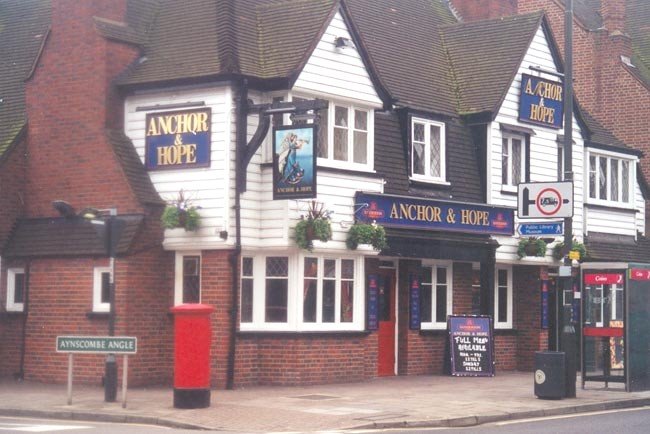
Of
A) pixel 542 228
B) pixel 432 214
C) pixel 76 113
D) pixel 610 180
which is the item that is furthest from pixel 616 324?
pixel 76 113

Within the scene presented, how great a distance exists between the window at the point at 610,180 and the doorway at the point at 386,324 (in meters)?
7.67

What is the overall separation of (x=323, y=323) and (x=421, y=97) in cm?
677

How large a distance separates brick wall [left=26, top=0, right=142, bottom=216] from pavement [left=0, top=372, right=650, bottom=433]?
13.0 feet

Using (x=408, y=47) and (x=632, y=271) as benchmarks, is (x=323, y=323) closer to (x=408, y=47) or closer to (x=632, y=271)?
(x=632, y=271)

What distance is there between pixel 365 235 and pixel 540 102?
27.5ft

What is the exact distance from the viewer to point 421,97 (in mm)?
27750

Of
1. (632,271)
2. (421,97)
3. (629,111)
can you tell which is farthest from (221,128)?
(629,111)

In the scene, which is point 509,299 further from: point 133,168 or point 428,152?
point 133,168

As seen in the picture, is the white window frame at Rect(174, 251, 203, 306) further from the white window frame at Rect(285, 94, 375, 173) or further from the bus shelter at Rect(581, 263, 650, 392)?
the bus shelter at Rect(581, 263, 650, 392)

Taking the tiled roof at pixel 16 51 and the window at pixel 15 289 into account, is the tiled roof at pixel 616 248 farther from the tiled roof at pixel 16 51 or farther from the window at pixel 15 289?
the tiled roof at pixel 16 51

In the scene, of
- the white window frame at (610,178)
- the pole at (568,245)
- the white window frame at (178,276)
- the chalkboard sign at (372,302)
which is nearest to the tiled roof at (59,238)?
the white window frame at (178,276)

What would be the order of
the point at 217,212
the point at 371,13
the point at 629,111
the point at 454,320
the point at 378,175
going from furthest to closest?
the point at 629,111 < the point at 371,13 < the point at 454,320 < the point at 378,175 < the point at 217,212

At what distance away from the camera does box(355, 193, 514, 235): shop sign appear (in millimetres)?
24578

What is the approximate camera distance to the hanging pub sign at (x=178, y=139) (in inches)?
909
